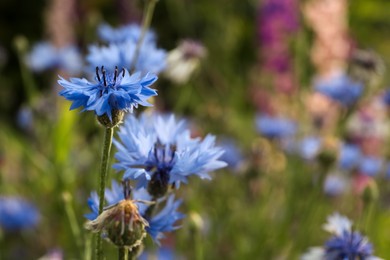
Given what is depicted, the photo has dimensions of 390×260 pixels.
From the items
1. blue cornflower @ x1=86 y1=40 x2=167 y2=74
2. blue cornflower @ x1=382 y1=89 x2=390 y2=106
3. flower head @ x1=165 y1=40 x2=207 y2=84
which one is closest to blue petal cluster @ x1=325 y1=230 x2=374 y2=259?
blue cornflower @ x1=86 y1=40 x2=167 y2=74

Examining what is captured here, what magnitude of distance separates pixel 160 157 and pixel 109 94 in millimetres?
101

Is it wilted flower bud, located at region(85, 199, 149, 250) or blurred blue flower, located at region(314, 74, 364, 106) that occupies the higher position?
blurred blue flower, located at region(314, 74, 364, 106)

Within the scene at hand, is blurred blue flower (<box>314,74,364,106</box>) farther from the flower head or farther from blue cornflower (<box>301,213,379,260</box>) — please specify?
blue cornflower (<box>301,213,379,260</box>)

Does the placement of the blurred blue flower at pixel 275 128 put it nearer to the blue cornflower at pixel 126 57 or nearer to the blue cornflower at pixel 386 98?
the blue cornflower at pixel 386 98

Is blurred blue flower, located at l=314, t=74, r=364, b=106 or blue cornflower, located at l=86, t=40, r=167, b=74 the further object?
blurred blue flower, located at l=314, t=74, r=364, b=106

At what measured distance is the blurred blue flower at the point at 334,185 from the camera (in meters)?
1.26

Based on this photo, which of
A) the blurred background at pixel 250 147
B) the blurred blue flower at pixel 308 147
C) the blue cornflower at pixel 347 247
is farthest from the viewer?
the blurred blue flower at pixel 308 147

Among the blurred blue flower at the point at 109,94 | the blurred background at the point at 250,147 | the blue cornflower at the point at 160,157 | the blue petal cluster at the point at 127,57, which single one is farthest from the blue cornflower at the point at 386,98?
the blurred blue flower at the point at 109,94

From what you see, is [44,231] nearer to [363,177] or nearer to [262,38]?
[363,177]

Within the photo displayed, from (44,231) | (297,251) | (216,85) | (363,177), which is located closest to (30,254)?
(44,231)

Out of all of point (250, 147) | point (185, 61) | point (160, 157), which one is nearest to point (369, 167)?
point (250, 147)

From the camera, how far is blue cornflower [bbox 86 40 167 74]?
0.70 metres

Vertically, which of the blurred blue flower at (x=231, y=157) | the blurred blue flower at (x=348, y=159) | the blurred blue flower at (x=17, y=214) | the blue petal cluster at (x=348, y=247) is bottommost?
the blue petal cluster at (x=348, y=247)

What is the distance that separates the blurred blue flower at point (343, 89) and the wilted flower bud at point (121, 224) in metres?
0.68
